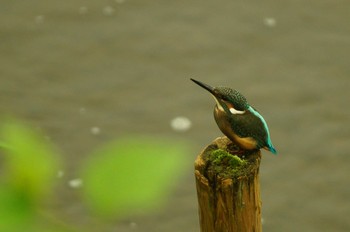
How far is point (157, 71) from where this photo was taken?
11.8 ft

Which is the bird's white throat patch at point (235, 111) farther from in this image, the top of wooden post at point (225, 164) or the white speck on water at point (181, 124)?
the white speck on water at point (181, 124)

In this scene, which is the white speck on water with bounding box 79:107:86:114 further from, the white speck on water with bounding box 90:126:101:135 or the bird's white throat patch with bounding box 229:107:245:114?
the bird's white throat patch with bounding box 229:107:245:114

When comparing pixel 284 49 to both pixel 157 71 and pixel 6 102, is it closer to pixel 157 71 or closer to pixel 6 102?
pixel 157 71

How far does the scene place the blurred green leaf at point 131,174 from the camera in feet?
1.13

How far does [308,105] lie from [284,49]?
457 millimetres

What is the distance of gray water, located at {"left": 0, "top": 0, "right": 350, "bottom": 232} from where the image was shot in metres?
3.03

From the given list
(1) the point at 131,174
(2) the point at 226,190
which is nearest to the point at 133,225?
(2) the point at 226,190

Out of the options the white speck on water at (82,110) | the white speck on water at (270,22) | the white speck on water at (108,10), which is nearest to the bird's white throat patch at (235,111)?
the white speck on water at (82,110)

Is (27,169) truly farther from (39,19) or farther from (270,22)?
(39,19)

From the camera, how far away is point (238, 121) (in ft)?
4.51

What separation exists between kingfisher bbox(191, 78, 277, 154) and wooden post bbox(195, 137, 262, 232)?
45mm

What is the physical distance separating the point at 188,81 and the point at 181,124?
335 millimetres

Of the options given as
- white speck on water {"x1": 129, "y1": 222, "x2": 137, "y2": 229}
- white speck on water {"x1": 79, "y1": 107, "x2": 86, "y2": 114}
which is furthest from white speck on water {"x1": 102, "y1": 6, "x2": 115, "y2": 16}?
white speck on water {"x1": 129, "y1": 222, "x2": 137, "y2": 229}

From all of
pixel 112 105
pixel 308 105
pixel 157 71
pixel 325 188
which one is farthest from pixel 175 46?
pixel 325 188
